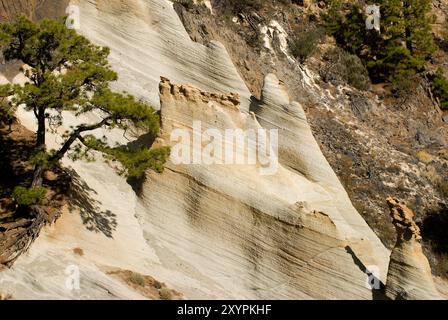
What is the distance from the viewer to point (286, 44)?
2758 centimetres

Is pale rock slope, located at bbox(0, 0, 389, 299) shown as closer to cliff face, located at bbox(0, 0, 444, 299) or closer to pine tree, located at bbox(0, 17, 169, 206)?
cliff face, located at bbox(0, 0, 444, 299)

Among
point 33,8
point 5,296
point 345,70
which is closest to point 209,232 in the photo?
point 5,296

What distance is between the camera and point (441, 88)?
3108 cm

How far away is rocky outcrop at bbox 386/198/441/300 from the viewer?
15.4 meters

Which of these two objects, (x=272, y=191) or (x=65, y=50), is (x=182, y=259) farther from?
(x=65, y=50)

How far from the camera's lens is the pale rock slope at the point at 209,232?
1548 centimetres

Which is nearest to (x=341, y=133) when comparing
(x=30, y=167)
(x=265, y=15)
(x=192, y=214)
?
(x=265, y=15)

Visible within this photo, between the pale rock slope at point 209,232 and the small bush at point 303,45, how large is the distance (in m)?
9.36

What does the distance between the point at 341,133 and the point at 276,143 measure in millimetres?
5345

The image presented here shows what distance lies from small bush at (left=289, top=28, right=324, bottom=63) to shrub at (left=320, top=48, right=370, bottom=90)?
2.98 ft

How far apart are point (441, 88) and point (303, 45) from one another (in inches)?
284

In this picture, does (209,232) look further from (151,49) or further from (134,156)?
(151,49)

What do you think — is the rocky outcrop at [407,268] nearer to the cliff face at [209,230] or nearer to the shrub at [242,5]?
the cliff face at [209,230]

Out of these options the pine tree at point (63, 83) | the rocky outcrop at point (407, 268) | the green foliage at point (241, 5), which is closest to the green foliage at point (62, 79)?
the pine tree at point (63, 83)
